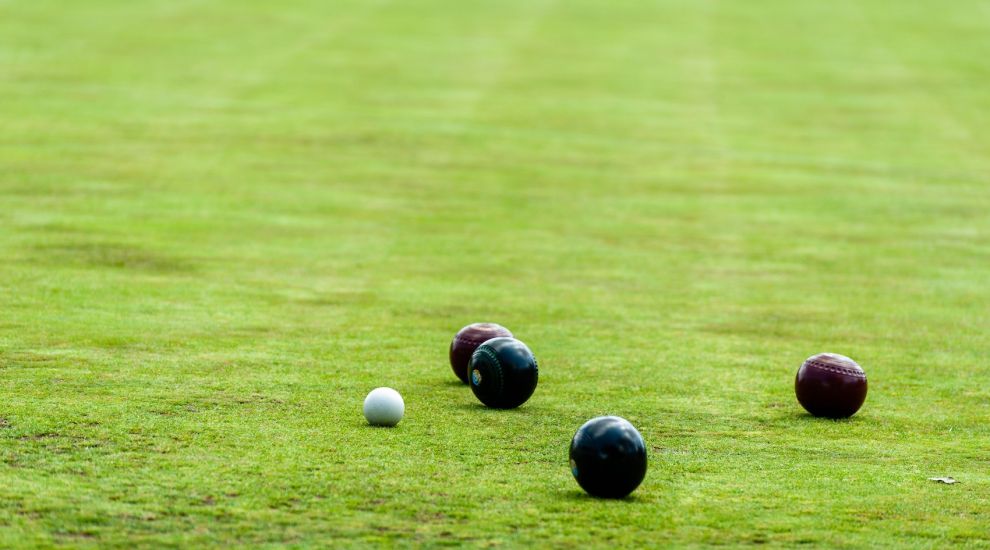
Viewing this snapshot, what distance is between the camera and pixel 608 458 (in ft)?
32.1

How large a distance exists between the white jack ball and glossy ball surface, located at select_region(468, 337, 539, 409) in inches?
39.0

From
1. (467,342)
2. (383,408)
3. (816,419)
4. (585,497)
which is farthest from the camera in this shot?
(467,342)

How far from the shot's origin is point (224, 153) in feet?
94.3

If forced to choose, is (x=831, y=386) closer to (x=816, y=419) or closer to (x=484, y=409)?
(x=816, y=419)

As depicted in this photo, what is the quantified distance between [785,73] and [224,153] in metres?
19.4

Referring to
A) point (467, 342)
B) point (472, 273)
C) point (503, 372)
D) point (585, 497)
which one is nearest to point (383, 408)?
point (503, 372)

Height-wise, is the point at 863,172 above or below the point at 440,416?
below

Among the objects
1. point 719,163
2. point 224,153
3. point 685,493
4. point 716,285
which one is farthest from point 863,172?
point 685,493

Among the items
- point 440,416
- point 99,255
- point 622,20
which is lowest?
point 622,20

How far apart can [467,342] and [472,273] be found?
6901 millimetres

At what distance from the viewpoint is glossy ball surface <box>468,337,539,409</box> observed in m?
12.5

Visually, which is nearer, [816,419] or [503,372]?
[503,372]

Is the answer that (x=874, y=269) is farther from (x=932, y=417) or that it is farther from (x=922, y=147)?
(x=922, y=147)

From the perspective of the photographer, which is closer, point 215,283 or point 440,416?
point 440,416
